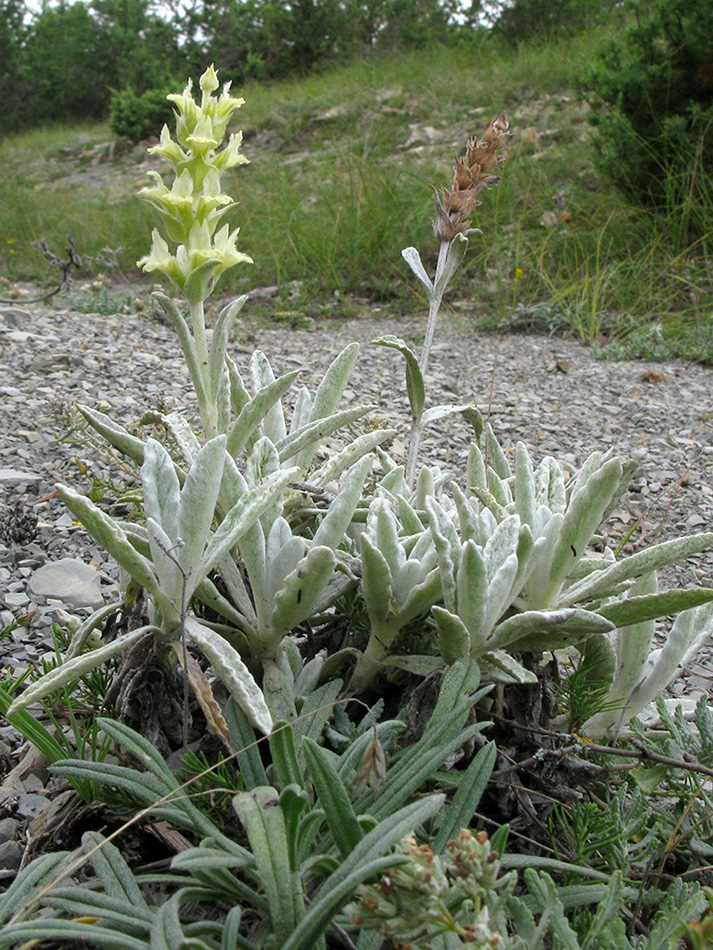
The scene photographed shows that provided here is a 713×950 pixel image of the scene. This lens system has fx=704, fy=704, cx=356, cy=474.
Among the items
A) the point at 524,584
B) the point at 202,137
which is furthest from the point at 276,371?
the point at 524,584

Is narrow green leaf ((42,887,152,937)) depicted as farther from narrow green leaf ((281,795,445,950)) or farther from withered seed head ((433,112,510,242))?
withered seed head ((433,112,510,242))

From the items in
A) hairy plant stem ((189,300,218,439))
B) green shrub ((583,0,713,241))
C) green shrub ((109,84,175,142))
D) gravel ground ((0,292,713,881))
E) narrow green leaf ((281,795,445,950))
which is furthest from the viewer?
green shrub ((109,84,175,142))

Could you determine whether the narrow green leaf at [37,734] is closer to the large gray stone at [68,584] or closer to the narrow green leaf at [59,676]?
the narrow green leaf at [59,676]

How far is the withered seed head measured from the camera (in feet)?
4.53

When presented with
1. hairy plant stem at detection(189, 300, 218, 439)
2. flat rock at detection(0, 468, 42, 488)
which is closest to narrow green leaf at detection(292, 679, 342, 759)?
hairy plant stem at detection(189, 300, 218, 439)

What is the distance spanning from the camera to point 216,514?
1.31m

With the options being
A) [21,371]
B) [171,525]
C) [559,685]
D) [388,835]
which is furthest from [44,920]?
[21,371]

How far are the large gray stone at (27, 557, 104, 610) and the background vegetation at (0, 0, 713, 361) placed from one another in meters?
1.70

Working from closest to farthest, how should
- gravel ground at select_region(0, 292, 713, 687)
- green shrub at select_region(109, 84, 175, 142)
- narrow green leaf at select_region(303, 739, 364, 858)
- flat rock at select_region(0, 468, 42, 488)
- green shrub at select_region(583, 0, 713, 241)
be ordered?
1. narrow green leaf at select_region(303, 739, 364, 858)
2. gravel ground at select_region(0, 292, 713, 687)
3. flat rock at select_region(0, 468, 42, 488)
4. green shrub at select_region(583, 0, 713, 241)
5. green shrub at select_region(109, 84, 175, 142)

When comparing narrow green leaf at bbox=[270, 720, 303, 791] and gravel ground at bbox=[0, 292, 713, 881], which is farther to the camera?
gravel ground at bbox=[0, 292, 713, 881]

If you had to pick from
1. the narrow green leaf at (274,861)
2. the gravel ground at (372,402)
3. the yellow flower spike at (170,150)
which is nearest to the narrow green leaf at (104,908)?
the narrow green leaf at (274,861)

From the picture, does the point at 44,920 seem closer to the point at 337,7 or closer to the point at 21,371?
the point at 21,371

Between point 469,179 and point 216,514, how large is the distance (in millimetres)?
829

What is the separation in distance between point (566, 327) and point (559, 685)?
13.3 ft
